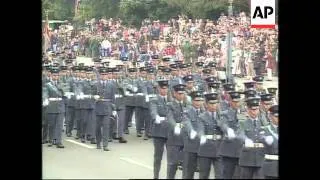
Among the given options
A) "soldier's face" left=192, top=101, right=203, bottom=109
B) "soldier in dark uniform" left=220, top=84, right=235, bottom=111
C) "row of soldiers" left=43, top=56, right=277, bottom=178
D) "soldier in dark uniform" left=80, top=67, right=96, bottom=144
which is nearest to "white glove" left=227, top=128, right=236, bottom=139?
"row of soldiers" left=43, top=56, right=277, bottom=178

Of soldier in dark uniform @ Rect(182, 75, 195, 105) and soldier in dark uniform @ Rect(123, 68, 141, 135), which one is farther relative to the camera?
soldier in dark uniform @ Rect(123, 68, 141, 135)

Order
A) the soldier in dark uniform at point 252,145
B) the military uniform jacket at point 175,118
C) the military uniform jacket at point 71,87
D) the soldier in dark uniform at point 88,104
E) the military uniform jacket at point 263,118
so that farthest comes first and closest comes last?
1. the military uniform jacket at point 71,87
2. the soldier in dark uniform at point 88,104
3. the military uniform jacket at point 175,118
4. the military uniform jacket at point 263,118
5. the soldier in dark uniform at point 252,145

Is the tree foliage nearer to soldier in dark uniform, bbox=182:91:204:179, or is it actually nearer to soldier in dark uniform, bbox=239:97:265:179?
soldier in dark uniform, bbox=182:91:204:179

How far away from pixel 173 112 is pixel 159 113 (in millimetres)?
106

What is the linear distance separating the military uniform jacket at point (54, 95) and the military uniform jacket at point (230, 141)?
133cm

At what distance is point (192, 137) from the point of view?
4824 millimetres

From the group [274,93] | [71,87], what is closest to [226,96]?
[274,93]

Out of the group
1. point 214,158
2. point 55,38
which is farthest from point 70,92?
point 214,158

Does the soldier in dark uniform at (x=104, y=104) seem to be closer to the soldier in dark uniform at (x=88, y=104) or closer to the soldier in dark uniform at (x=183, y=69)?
the soldier in dark uniform at (x=88, y=104)

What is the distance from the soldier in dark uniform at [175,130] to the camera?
479 centimetres

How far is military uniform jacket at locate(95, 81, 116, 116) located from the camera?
5.34 meters

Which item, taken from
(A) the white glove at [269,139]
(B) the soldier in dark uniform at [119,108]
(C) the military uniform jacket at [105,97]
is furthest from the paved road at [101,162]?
(A) the white glove at [269,139]

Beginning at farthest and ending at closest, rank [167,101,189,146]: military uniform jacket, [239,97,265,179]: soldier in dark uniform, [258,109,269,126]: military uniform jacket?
[167,101,189,146]: military uniform jacket, [258,109,269,126]: military uniform jacket, [239,97,265,179]: soldier in dark uniform
